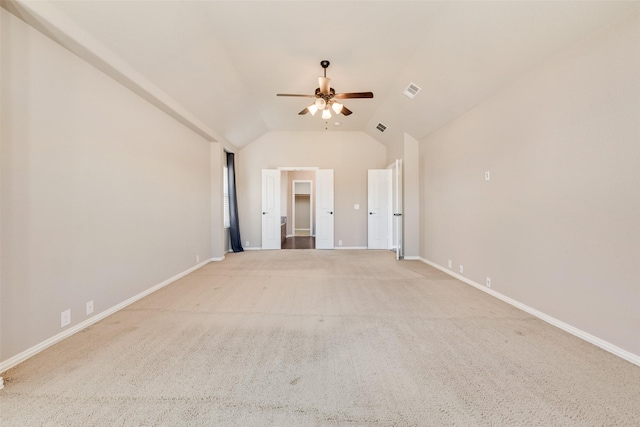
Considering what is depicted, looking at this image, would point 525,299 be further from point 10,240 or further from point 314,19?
point 10,240

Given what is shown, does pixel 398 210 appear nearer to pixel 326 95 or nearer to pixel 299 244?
pixel 326 95

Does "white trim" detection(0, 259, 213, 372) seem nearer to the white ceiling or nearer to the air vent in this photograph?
the white ceiling

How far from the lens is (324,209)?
6.68 metres

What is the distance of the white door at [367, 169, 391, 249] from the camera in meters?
6.49

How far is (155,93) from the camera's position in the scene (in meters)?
3.02

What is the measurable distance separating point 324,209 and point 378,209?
1453 mm

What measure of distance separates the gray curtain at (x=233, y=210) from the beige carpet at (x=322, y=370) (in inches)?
131

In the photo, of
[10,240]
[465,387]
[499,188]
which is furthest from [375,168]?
[10,240]

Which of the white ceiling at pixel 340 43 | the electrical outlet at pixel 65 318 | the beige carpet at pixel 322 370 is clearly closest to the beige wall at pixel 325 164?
the white ceiling at pixel 340 43

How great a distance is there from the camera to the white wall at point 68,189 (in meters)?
1.75

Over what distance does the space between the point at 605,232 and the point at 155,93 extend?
4.72m

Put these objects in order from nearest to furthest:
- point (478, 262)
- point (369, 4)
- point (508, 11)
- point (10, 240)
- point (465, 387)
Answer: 1. point (465, 387)
2. point (10, 240)
3. point (508, 11)
4. point (369, 4)
5. point (478, 262)

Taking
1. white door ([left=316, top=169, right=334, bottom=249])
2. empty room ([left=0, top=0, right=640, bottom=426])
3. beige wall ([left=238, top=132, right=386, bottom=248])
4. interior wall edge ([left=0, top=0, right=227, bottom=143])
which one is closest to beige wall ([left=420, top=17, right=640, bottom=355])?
empty room ([left=0, top=0, right=640, bottom=426])

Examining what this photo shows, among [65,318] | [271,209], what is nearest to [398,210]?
[271,209]
